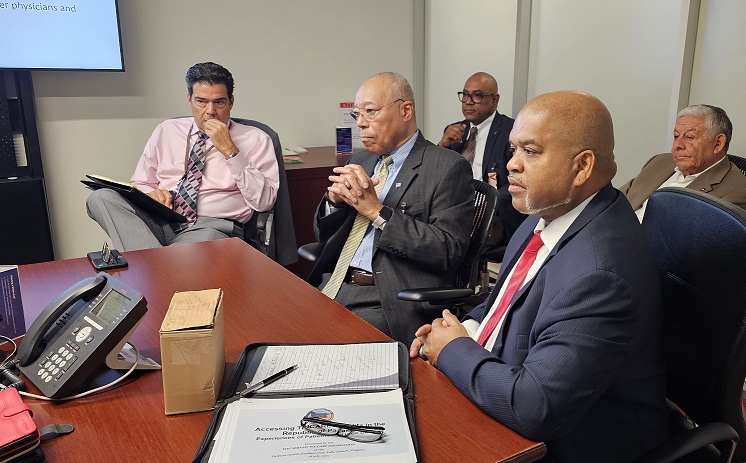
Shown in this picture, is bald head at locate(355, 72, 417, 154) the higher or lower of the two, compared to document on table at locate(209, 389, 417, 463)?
higher

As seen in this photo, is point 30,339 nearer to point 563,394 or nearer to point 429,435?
→ point 429,435

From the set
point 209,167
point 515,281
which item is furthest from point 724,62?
point 209,167

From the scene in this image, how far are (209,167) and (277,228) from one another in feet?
1.54

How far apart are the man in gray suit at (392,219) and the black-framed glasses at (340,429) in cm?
99

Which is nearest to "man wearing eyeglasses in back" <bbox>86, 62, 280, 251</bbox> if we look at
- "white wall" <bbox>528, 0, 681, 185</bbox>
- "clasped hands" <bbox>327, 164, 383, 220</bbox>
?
"clasped hands" <bbox>327, 164, 383, 220</bbox>

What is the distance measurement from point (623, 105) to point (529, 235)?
98.0 inches

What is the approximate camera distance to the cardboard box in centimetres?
94

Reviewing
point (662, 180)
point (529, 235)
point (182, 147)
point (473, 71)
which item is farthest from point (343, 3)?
point (529, 235)

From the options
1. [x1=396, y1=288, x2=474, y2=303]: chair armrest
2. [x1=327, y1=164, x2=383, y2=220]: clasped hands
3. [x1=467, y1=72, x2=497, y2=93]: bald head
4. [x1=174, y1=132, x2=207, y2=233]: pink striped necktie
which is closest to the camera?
[x1=396, y1=288, x2=474, y2=303]: chair armrest

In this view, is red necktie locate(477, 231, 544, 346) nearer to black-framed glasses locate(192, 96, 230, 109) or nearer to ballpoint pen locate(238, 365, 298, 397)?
ballpoint pen locate(238, 365, 298, 397)

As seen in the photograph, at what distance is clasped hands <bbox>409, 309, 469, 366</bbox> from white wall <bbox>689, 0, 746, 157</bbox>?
2.48 m

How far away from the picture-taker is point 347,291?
2.11m

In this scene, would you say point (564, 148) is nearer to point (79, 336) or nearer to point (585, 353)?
point (585, 353)

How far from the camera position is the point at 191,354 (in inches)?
37.7
